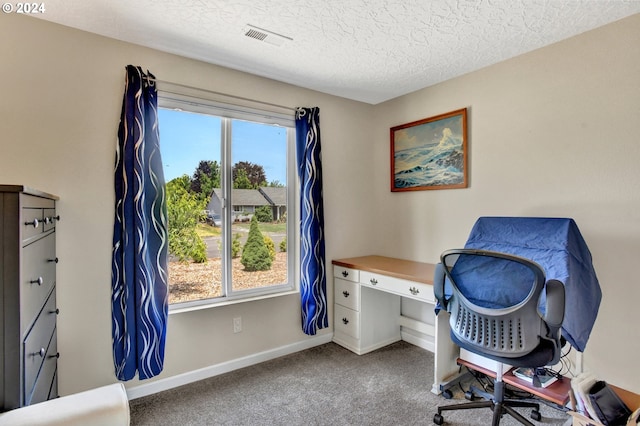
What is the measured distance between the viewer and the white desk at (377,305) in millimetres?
2641

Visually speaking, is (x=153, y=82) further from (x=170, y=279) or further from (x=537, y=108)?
(x=537, y=108)

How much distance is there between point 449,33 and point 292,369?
8.69 ft

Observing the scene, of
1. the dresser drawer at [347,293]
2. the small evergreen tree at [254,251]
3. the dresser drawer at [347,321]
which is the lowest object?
the dresser drawer at [347,321]

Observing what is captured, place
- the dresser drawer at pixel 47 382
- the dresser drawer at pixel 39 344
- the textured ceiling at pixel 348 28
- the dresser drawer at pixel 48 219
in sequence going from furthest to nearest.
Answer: the textured ceiling at pixel 348 28 < the dresser drawer at pixel 48 219 < the dresser drawer at pixel 47 382 < the dresser drawer at pixel 39 344

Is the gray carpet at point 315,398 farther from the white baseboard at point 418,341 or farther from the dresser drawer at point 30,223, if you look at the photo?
the dresser drawer at point 30,223

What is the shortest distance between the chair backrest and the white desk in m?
0.68

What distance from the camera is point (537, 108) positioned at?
89.7 inches

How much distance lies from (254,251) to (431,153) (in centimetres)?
179

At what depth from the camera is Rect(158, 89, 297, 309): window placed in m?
2.42

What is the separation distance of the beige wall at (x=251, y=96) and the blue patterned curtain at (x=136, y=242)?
0.30 feet

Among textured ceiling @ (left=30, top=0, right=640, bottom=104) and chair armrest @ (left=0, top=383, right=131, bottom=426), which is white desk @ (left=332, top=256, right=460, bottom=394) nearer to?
textured ceiling @ (left=30, top=0, right=640, bottom=104)

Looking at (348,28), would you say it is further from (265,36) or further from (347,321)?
(347,321)

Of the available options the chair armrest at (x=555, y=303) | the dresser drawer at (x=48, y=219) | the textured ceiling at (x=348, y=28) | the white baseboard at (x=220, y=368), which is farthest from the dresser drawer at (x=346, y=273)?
the dresser drawer at (x=48, y=219)

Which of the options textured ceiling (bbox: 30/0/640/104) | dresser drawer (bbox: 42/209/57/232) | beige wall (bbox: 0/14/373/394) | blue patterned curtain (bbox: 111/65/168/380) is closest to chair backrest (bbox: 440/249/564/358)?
textured ceiling (bbox: 30/0/640/104)
